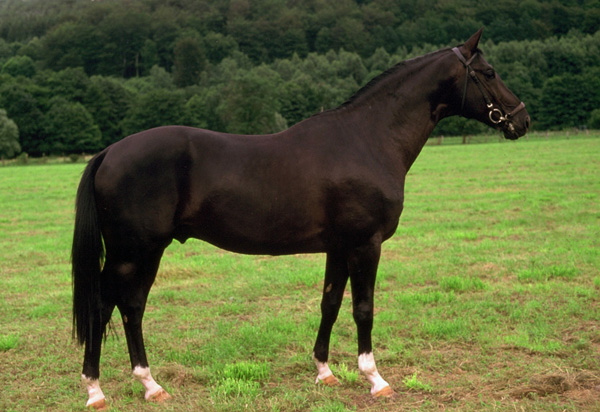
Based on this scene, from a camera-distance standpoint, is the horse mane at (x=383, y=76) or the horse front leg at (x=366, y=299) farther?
the horse mane at (x=383, y=76)

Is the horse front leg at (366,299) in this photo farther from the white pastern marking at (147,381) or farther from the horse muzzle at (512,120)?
the white pastern marking at (147,381)

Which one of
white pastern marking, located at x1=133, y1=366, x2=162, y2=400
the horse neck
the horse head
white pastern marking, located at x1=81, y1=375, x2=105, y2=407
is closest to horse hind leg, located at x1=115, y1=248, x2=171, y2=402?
white pastern marking, located at x1=133, y1=366, x2=162, y2=400

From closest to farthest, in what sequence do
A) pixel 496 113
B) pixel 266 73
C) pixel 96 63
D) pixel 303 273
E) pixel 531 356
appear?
pixel 496 113, pixel 531 356, pixel 303 273, pixel 266 73, pixel 96 63

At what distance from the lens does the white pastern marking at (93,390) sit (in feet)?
15.0

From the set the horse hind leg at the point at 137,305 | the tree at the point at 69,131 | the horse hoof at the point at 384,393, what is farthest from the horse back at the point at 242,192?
the tree at the point at 69,131

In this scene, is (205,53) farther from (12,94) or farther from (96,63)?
(12,94)

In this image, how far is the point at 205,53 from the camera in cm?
15088

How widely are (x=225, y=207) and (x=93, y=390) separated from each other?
1917 mm

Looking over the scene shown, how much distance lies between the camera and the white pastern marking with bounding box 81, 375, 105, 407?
4.56 meters

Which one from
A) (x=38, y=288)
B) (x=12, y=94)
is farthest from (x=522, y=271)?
(x=12, y=94)

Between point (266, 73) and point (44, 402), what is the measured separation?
118405 mm

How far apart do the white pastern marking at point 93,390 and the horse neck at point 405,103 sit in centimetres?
327

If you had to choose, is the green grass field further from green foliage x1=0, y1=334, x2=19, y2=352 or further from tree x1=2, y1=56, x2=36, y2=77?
tree x1=2, y1=56, x2=36, y2=77

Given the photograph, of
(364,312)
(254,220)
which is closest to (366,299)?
(364,312)
